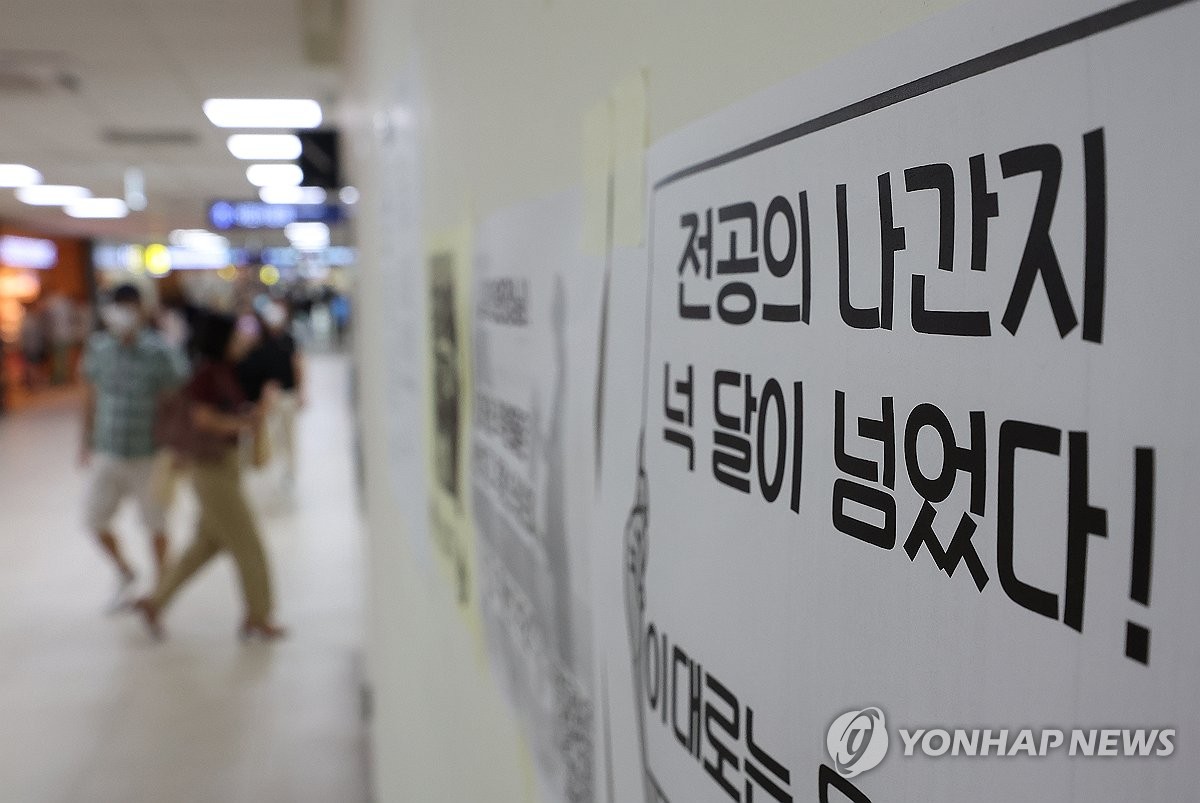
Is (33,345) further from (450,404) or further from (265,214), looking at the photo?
(450,404)

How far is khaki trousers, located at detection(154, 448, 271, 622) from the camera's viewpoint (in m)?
4.47

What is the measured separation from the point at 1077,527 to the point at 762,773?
0.18 metres

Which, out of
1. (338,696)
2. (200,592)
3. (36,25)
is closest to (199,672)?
(338,696)

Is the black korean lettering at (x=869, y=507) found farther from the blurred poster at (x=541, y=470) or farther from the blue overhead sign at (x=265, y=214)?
the blue overhead sign at (x=265, y=214)

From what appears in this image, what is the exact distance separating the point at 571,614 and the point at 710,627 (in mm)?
235

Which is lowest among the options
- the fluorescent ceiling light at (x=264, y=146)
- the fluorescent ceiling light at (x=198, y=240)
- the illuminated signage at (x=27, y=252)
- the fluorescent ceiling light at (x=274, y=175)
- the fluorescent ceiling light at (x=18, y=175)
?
the illuminated signage at (x=27, y=252)

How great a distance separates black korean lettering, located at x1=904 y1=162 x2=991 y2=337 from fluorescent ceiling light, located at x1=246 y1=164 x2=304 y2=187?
30.7ft

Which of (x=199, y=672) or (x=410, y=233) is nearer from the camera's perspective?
(x=410, y=233)

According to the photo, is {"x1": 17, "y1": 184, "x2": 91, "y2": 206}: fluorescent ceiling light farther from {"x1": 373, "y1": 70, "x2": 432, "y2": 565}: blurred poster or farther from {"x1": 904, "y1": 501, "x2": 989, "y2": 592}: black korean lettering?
{"x1": 904, "y1": 501, "x2": 989, "y2": 592}: black korean lettering

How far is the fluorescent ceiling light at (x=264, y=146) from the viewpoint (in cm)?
791

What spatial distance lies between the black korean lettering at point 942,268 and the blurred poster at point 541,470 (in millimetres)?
304

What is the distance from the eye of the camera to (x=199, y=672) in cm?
445

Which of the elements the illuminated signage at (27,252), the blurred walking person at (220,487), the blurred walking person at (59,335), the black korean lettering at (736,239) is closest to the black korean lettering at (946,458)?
the black korean lettering at (736,239)

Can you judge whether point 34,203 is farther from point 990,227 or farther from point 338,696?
point 990,227
